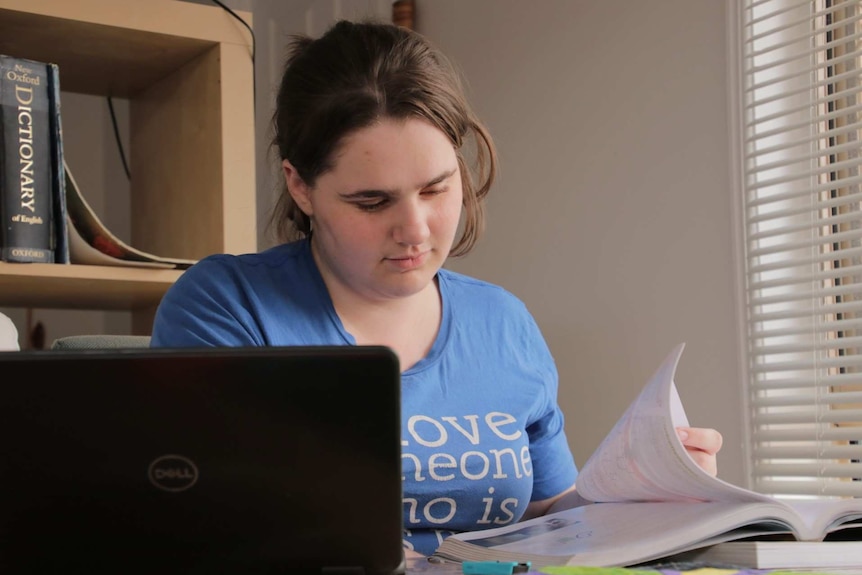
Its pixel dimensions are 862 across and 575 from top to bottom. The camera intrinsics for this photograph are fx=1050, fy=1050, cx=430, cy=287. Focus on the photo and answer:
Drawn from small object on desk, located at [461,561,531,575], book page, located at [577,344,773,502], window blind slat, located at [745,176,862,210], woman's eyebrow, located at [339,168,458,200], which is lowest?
small object on desk, located at [461,561,531,575]

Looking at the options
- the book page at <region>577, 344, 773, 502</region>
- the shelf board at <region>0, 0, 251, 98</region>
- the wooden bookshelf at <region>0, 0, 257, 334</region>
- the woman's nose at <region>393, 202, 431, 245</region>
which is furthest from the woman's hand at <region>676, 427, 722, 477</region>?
the shelf board at <region>0, 0, 251, 98</region>

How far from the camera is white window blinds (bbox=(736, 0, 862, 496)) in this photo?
1478mm

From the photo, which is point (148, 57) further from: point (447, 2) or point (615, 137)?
point (615, 137)

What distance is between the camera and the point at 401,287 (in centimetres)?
126

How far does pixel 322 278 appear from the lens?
1.30 meters

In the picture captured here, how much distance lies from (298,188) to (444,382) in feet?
0.99

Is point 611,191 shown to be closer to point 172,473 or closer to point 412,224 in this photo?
point 412,224

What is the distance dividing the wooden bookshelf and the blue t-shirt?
0.45 m

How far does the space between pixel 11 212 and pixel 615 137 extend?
0.98 m

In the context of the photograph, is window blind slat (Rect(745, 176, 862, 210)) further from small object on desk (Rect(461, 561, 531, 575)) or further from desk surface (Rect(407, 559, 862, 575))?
small object on desk (Rect(461, 561, 531, 575))

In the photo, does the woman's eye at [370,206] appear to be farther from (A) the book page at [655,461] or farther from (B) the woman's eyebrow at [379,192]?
(A) the book page at [655,461]

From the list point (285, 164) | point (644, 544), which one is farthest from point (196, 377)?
point (285, 164)

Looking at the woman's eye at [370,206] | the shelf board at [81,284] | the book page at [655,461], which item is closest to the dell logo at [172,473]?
the book page at [655,461]

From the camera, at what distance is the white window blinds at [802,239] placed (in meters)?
1.48
